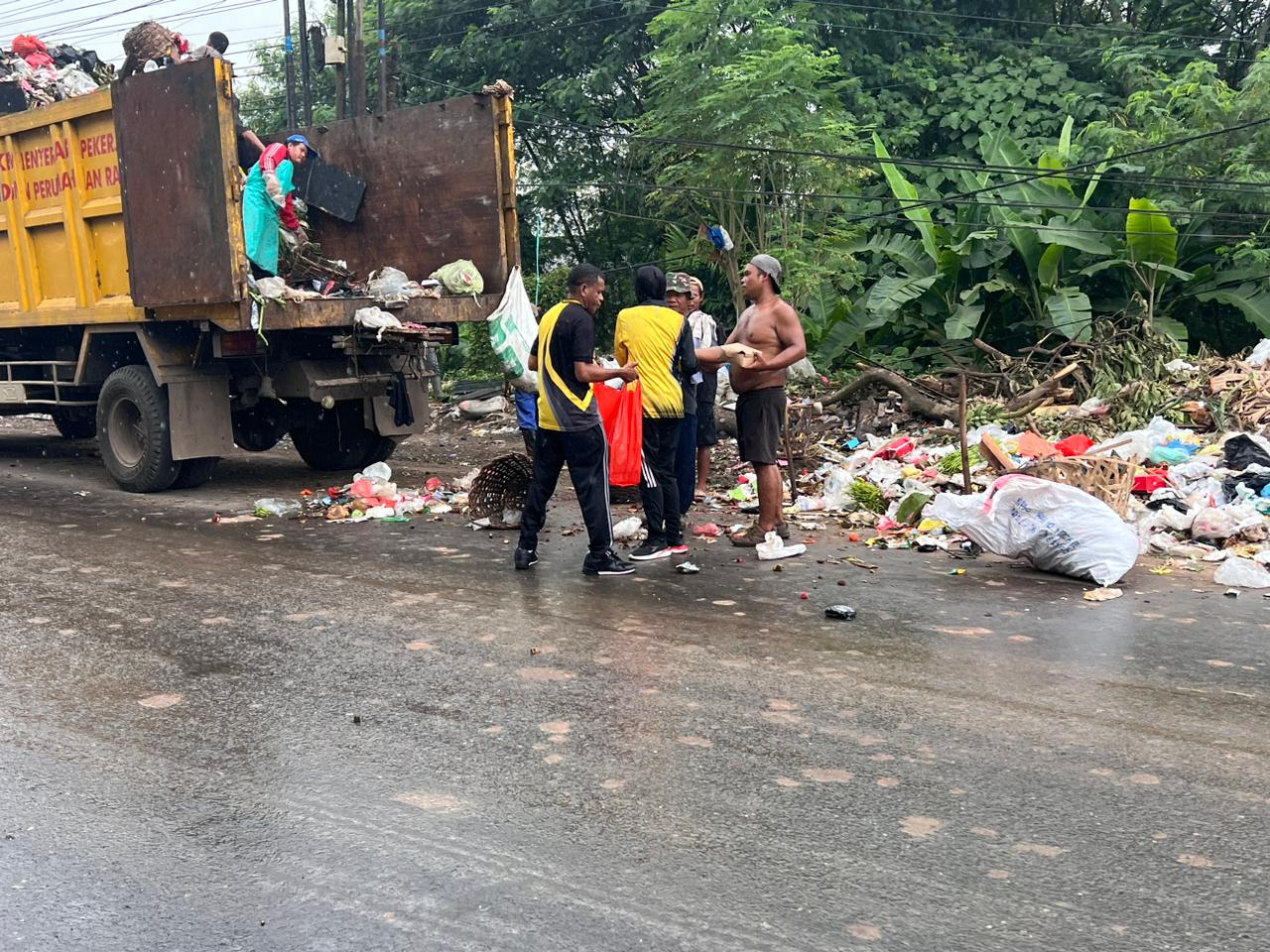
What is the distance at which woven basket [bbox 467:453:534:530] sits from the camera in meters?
7.67

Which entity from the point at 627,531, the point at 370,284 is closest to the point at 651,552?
the point at 627,531

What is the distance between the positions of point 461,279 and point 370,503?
1.72 m

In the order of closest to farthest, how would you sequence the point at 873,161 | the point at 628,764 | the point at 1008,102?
the point at 628,764 → the point at 873,161 → the point at 1008,102

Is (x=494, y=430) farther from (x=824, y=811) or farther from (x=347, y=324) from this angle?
(x=824, y=811)

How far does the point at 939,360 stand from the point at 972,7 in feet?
22.6

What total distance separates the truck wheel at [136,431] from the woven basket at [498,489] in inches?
102

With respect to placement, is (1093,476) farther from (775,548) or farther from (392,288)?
(392,288)

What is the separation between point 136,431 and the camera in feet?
30.5

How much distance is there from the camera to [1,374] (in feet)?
33.4

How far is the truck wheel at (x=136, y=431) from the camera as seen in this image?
8875 millimetres

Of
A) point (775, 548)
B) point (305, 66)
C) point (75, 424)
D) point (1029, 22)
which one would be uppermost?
point (305, 66)

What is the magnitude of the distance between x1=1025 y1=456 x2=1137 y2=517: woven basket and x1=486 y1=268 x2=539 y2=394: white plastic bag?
3.39 meters

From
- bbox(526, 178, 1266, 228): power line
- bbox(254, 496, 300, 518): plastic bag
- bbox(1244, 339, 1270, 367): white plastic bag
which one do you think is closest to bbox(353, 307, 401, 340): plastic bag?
bbox(254, 496, 300, 518): plastic bag

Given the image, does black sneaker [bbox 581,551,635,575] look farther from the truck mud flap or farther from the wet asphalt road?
the truck mud flap
